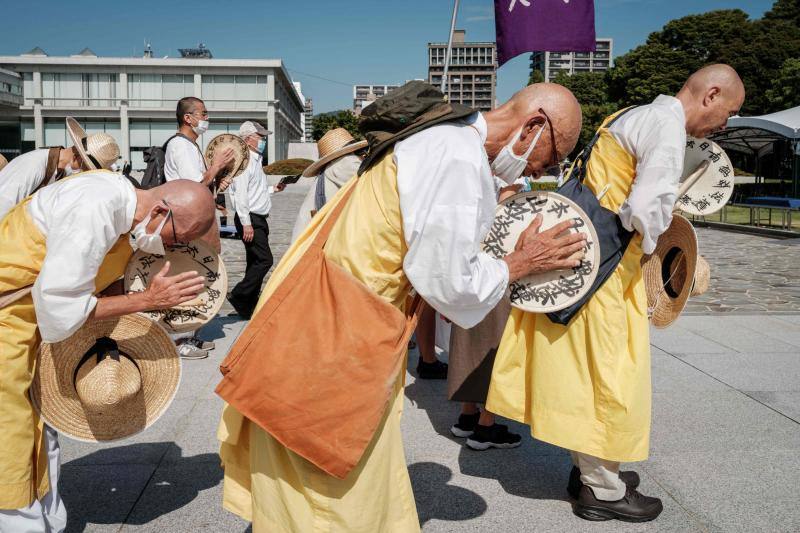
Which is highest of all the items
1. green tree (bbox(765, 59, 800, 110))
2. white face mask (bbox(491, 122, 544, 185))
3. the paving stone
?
green tree (bbox(765, 59, 800, 110))

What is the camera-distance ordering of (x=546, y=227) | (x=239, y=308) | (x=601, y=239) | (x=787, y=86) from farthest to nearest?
(x=787, y=86) < (x=239, y=308) < (x=601, y=239) < (x=546, y=227)

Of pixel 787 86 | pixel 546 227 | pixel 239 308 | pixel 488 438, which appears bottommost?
pixel 488 438

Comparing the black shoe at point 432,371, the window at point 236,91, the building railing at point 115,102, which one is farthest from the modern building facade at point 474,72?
the black shoe at point 432,371

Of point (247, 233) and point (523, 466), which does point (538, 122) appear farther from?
point (247, 233)

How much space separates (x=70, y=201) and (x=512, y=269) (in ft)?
4.76

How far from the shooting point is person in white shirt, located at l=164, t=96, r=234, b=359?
6.18 metres

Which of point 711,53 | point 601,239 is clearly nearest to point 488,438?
point 601,239

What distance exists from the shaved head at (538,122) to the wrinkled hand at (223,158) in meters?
4.48

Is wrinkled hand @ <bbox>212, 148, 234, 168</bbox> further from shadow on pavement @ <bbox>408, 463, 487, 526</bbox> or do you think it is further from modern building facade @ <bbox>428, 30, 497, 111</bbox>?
modern building facade @ <bbox>428, 30, 497, 111</bbox>

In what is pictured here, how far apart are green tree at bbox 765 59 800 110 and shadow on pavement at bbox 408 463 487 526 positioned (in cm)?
4407

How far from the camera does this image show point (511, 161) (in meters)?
2.52

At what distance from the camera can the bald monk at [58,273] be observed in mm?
2201

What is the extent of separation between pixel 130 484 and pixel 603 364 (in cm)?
244

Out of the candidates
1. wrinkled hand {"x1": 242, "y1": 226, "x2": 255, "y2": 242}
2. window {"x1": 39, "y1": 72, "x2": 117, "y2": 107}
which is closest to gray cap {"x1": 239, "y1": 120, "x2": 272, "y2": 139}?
wrinkled hand {"x1": 242, "y1": 226, "x2": 255, "y2": 242}
